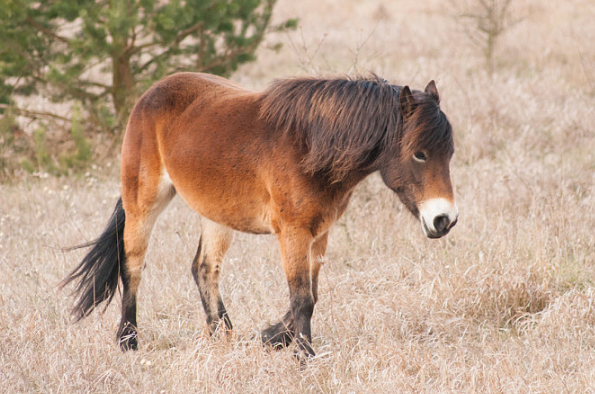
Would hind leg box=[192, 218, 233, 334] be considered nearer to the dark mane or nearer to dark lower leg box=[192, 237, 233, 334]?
dark lower leg box=[192, 237, 233, 334]

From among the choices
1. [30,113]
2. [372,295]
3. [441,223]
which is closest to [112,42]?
[30,113]

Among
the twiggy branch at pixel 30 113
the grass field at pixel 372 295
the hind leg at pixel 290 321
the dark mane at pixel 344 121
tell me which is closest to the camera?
the dark mane at pixel 344 121

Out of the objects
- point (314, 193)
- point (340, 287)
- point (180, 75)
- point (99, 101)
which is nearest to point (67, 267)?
point (180, 75)

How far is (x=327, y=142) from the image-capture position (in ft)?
11.6

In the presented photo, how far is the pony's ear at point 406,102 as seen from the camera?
11.0ft

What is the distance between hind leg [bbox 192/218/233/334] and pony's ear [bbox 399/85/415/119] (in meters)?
1.79

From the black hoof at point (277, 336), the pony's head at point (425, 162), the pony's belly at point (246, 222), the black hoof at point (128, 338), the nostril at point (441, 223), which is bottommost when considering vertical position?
the black hoof at point (128, 338)

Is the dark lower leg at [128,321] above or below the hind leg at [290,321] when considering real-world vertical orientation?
below

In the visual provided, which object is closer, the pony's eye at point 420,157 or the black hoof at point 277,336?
the pony's eye at point 420,157

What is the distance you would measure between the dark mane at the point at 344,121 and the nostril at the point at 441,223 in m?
0.40

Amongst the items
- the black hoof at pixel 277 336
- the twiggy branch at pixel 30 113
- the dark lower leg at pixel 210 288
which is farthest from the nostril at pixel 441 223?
the twiggy branch at pixel 30 113

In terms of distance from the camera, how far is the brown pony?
3383mm

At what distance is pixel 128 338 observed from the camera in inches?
170

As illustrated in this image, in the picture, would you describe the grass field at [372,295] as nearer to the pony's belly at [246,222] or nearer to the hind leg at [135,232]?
the hind leg at [135,232]
